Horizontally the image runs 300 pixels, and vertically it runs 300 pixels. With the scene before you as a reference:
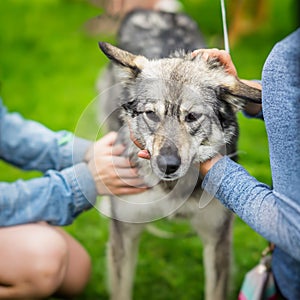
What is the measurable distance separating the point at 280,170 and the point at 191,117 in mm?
309

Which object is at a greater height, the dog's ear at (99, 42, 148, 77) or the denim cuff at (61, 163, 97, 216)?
the dog's ear at (99, 42, 148, 77)

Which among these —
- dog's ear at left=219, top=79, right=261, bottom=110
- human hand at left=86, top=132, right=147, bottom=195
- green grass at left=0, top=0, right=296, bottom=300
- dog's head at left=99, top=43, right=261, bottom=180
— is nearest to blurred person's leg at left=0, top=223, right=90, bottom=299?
human hand at left=86, top=132, right=147, bottom=195

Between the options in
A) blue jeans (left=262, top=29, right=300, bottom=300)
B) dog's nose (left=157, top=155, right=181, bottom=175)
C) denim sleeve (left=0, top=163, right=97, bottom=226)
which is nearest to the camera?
blue jeans (left=262, top=29, right=300, bottom=300)

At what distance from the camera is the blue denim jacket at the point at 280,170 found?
1.51m

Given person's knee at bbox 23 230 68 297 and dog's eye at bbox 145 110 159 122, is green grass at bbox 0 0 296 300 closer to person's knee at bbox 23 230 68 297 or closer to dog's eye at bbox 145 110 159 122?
dog's eye at bbox 145 110 159 122

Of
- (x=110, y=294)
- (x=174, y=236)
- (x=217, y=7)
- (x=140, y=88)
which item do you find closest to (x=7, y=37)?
(x=217, y=7)

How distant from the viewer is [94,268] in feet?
9.11

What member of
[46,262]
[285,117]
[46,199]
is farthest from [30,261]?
[285,117]

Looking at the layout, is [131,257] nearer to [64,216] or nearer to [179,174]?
[64,216]

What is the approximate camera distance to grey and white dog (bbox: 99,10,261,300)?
66.2 inches

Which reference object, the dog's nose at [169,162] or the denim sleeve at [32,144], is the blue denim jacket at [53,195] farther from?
the dog's nose at [169,162]

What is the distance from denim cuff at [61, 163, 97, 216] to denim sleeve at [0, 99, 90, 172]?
288 millimetres

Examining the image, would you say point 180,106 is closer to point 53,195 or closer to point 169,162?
point 169,162

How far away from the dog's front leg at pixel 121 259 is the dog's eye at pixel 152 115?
72 cm
